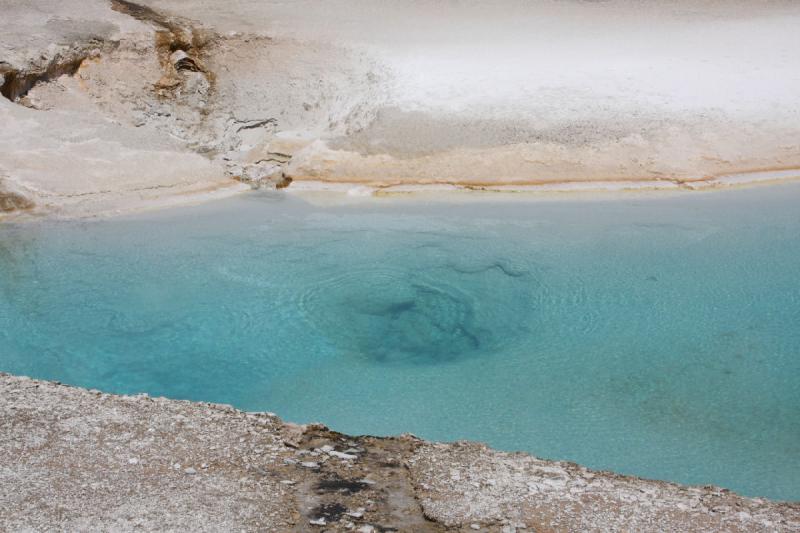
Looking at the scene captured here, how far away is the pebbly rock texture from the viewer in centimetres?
373

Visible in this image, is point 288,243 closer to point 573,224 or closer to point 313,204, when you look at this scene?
point 313,204

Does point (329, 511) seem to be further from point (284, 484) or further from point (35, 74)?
point (35, 74)

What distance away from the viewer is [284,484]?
3.97 metres

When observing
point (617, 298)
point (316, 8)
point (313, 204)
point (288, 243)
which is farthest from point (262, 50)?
point (617, 298)

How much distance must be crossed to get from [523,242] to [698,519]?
4.03 meters

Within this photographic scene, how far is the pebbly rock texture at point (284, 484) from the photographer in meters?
3.73

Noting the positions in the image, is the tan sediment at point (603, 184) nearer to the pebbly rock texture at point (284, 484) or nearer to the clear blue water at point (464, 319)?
the clear blue water at point (464, 319)

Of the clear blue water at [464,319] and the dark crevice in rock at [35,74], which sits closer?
the clear blue water at [464,319]

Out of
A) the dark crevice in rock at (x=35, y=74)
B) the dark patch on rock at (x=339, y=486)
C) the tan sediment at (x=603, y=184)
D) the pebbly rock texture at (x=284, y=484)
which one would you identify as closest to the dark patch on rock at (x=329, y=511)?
the pebbly rock texture at (x=284, y=484)

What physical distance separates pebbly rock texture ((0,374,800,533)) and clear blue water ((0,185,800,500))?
0.62 metres

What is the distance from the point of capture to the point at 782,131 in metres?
8.96

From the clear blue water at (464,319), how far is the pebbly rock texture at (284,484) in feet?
2.03

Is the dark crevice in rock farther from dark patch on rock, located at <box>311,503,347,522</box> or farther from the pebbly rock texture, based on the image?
dark patch on rock, located at <box>311,503,347,522</box>

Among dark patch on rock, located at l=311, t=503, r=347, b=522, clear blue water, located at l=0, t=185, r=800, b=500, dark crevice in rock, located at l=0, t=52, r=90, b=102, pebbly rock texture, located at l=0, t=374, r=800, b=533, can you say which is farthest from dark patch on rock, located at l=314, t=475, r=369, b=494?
dark crevice in rock, located at l=0, t=52, r=90, b=102
